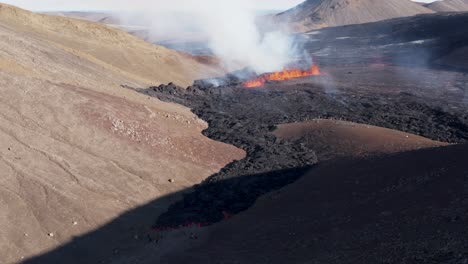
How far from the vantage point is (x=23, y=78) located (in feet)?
77.9

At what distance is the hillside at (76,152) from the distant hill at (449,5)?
464 ft

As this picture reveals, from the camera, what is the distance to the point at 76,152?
20312 millimetres

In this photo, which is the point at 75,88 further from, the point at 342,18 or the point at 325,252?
the point at 342,18

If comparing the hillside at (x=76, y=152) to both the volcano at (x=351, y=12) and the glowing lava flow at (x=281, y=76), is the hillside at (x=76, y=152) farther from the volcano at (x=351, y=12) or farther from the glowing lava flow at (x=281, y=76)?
the volcano at (x=351, y=12)

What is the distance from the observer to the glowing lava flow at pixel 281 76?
47.9m

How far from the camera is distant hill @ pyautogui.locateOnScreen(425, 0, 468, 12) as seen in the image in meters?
155

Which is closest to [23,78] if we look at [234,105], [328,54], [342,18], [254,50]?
[234,105]

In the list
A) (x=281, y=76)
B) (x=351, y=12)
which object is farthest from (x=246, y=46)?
(x=351, y=12)

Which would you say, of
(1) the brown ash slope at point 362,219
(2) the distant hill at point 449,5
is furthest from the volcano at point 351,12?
(1) the brown ash slope at point 362,219

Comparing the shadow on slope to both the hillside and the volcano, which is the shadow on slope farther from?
the volcano

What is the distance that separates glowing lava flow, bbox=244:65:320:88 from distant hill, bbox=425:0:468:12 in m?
112

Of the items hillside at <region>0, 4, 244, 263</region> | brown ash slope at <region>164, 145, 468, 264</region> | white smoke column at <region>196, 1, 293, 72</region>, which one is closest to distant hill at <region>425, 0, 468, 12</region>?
white smoke column at <region>196, 1, 293, 72</region>

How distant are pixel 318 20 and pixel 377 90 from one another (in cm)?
10019

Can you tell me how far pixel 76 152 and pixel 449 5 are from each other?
161017mm
